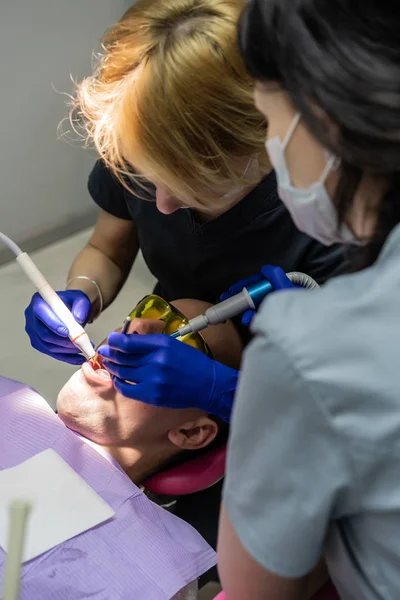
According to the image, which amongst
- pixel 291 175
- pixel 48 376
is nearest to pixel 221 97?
pixel 291 175

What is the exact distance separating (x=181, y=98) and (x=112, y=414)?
0.68 meters

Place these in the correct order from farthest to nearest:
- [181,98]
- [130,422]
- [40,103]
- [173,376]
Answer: [40,103] → [130,422] → [173,376] → [181,98]

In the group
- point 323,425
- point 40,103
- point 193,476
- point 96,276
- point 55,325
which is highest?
point 323,425

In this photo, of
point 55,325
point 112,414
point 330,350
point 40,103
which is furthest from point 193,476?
point 40,103

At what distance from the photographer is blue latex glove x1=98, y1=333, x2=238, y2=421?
1243 millimetres

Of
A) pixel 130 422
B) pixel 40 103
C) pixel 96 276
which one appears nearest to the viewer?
pixel 130 422

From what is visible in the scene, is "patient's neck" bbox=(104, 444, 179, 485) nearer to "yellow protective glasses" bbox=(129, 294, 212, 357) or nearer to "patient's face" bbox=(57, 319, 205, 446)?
"patient's face" bbox=(57, 319, 205, 446)

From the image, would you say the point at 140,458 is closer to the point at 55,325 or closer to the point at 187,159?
the point at 55,325

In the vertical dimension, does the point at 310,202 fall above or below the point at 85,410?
above

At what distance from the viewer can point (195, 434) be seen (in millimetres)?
1431

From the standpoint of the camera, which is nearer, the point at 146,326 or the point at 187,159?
the point at 187,159

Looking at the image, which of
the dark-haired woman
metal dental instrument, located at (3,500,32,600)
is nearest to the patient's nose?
metal dental instrument, located at (3,500,32,600)

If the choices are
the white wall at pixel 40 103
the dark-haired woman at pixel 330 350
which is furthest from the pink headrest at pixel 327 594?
the white wall at pixel 40 103

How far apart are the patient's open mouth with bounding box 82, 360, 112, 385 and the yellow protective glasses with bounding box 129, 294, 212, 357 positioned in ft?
0.49
